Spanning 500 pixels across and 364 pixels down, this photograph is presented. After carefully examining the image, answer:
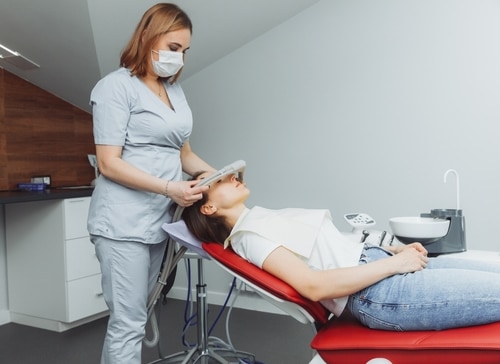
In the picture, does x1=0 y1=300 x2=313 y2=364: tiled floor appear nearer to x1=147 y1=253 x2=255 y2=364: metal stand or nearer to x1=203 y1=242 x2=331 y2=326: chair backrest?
x1=147 y1=253 x2=255 y2=364: metal stand

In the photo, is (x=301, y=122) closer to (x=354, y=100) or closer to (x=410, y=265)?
(x=354, y=100)

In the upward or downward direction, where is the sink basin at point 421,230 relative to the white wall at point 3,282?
upward

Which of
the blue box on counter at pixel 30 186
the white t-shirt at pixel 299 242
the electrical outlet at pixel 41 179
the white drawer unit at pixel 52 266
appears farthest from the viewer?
the electrical outlet at pixel 41 179

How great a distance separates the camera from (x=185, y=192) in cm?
142

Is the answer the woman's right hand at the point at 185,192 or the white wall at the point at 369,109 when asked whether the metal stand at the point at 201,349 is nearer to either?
the woman's right hand at the point at 185,192

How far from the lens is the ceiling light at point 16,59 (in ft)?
8.23

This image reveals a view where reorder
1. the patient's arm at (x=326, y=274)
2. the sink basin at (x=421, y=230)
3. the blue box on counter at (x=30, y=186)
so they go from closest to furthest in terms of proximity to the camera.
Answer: the patient's arm at (x=326, y=274)
the sink basin at (x=421, y=230)
the blue box on counter at (x=30, y=186)

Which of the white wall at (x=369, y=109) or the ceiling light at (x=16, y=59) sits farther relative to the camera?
the ceiling light at (x=16, y=59)

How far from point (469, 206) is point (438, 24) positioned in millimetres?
883

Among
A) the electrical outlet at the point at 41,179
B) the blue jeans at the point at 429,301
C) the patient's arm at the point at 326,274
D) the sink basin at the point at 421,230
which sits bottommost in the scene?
the blue jeans at the point at 429,301

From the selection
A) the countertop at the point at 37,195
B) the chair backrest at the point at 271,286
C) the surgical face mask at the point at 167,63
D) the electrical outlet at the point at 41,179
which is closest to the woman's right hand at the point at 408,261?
the chair backrest at the point at 271,286

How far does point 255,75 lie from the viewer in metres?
2.89

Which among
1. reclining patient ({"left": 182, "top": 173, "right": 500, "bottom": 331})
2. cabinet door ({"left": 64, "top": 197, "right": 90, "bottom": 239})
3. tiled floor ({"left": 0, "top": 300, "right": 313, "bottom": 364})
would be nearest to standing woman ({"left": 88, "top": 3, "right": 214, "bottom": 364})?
reclining patient ({"left": 182, "top": 173, "right": 500, "bottom": 331})

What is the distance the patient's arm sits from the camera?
48.1 inches
